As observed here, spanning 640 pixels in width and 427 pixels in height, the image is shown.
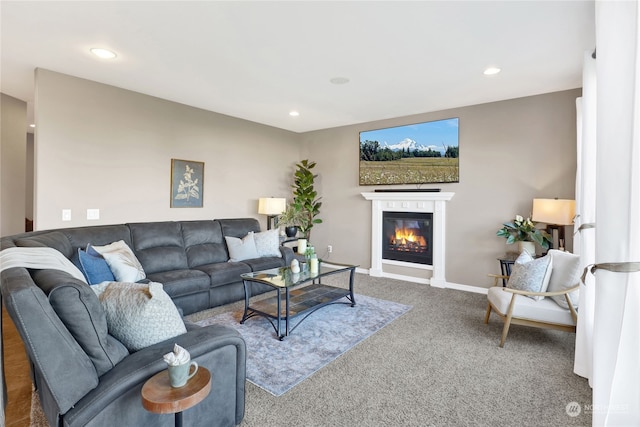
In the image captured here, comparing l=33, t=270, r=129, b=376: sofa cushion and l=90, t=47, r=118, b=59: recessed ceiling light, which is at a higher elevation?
l=90, t=47, r=118, b=59: recessed ceiling light

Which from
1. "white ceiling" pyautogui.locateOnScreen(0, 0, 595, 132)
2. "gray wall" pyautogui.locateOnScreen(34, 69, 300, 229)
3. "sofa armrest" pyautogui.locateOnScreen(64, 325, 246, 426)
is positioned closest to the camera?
"sofa armrest" pyautogui.locateOnScreen(64, 325, 246, 426)

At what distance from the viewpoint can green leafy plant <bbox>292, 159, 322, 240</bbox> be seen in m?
6.21

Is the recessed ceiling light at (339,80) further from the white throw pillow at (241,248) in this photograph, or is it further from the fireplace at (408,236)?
the fireplace at (408,236)

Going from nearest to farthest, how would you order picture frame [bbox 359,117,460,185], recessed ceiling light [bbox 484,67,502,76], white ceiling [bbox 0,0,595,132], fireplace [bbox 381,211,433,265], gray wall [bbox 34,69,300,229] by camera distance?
white ceiling [bbox 0,0,595,132], recessed ceiling light [bbox 484,67,502,76], gray wall [bbox 34,69,300,229], picture frame [bbox 359,117,460,185], fireplace [bbox 381,211,433,265]

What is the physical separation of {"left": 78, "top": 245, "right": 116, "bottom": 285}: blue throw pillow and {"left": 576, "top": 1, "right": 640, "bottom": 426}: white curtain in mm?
3654

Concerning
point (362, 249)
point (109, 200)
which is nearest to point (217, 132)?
point (109, 200)

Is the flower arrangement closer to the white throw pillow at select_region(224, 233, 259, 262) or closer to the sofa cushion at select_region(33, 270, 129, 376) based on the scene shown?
the white throw pillow at select_region(224, 233, 259, 262)

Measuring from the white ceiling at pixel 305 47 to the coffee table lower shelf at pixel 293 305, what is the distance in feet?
7.53

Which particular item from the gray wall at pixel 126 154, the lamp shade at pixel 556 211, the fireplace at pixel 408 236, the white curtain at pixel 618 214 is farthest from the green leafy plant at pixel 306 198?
the white curtain at pixel 618 214

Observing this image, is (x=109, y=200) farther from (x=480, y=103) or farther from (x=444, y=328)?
(x=480, y=103)

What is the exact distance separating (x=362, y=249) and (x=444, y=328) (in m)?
2.73

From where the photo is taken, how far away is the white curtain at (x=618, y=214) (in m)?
1.44

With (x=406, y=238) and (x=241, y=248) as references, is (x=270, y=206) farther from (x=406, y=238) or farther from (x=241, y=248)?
(x=406, y=238)

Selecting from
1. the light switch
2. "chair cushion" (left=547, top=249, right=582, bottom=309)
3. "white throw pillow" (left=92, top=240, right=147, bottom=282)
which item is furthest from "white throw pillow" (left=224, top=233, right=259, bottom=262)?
"chair cushion" (left=547, top=249, right=582, bottom=309)
